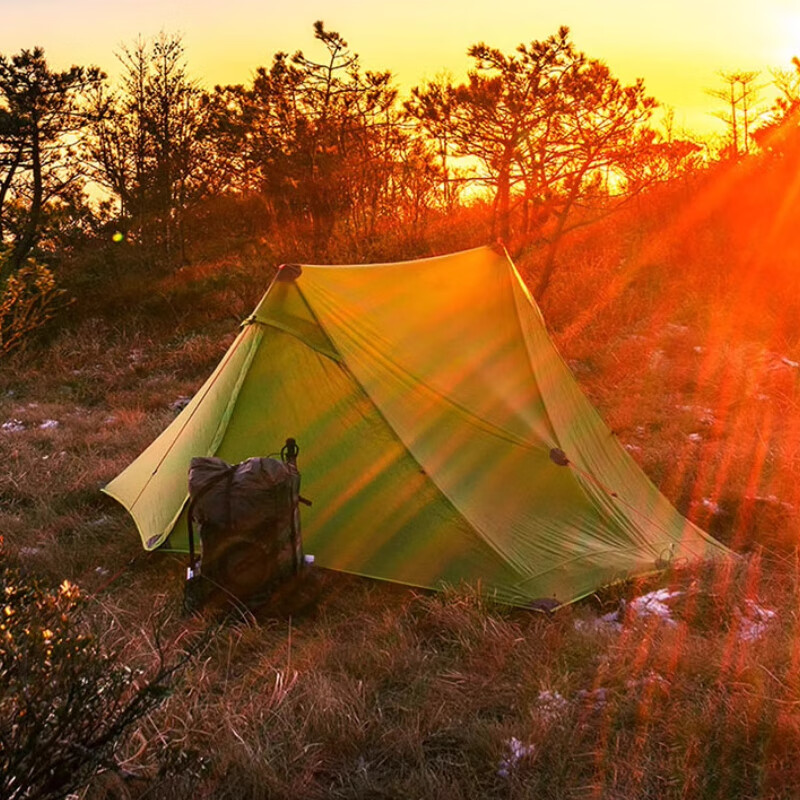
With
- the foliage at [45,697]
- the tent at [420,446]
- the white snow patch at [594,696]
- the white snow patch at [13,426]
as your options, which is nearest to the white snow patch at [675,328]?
the tent at [420,446]

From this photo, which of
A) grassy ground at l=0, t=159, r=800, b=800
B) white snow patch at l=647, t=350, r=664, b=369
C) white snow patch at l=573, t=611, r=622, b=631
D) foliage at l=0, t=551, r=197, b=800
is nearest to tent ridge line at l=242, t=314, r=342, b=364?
grassy ground at l=0, t=159, r=800, b=800

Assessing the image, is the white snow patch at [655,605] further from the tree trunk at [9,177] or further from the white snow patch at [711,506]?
the tree trunk at [9,177]

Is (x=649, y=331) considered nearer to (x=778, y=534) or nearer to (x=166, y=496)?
(x=778, y=534)

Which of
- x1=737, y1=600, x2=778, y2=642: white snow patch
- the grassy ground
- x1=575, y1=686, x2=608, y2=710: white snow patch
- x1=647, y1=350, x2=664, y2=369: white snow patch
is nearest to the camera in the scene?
the grassy ground

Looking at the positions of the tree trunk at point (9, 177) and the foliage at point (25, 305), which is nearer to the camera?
the foliage at point (25, 305)

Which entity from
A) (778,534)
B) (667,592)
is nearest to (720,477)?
(778,534)

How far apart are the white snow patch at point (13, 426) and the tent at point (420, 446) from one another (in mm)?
2677

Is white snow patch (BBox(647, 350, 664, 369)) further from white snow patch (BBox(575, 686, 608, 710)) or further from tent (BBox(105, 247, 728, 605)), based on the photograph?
white snow patch (BBox(575, 686, 608, 710))

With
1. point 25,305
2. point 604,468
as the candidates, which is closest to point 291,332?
point 604,468

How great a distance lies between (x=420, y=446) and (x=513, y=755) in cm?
164

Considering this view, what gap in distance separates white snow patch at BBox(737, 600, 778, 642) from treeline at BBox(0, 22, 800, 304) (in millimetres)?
6798

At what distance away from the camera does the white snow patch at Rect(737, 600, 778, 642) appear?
2.96 m

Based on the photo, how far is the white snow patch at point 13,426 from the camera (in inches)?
257

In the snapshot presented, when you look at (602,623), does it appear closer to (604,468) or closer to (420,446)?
(420,446)
